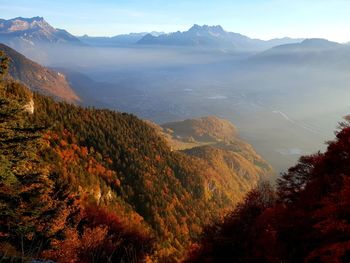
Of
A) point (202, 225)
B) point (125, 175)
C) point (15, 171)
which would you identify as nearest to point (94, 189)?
point (125, 175)

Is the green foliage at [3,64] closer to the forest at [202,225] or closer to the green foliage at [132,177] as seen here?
the forest at [202,225]

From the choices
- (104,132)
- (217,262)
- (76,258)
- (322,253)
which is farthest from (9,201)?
(104,132)

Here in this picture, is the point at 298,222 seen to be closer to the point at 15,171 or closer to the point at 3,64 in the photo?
the point at 15,171

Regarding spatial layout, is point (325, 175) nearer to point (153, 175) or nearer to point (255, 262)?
point (255, 262)

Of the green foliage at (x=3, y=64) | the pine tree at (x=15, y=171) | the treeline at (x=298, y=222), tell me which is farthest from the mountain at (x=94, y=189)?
the treeline at (x=298, y=222)

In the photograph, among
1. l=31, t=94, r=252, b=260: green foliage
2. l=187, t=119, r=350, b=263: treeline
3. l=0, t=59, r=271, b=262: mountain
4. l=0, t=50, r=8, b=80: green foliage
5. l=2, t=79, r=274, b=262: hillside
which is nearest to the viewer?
l=187, t=119, r=350, b=263: treeline

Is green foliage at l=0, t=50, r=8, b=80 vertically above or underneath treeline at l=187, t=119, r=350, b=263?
above

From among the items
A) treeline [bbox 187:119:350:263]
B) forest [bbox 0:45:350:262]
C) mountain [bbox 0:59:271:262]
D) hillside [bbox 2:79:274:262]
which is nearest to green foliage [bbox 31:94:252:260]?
hillside [bbox 2:79:274:262]

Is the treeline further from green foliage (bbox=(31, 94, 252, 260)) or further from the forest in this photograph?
green foliage (bbox=(31, 94, 252, 260))
